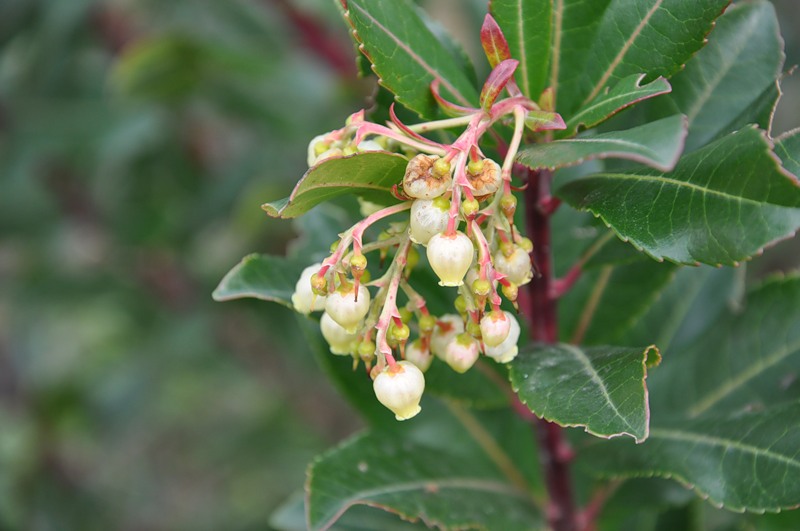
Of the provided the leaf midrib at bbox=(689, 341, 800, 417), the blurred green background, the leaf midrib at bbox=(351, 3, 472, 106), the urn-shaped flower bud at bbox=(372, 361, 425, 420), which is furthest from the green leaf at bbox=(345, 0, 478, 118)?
the blurred green background

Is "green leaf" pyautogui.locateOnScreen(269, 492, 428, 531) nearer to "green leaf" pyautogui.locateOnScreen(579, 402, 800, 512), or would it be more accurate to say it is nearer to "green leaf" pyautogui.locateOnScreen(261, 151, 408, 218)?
"green leaf" pyautogui.locateOnScreen(579, 402, 800, 512)

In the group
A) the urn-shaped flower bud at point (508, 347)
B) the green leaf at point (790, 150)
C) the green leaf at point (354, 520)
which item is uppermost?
the green leaf at point (790, 150)

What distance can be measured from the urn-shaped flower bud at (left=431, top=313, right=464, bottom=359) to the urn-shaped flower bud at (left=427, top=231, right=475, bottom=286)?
6.8 inches

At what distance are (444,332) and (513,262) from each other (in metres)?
0.15

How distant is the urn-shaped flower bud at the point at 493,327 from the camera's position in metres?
0.90

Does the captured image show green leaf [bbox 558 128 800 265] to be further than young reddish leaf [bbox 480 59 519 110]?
No

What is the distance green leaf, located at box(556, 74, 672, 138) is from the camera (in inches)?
33.2

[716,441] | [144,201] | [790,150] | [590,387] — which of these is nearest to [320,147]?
[590,387]

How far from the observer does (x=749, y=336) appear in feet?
4.32

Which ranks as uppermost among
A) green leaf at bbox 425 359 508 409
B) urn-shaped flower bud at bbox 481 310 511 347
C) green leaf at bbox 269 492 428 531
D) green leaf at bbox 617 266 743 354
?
urn-shaped flower bud at bbox 481 310 511 347

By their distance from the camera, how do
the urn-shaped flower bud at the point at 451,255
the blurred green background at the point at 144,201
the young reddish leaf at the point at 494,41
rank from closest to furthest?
the urn-shaped flower bud at the point at 451,255, the young reddish leaf at the point at 494,41, the blurred green background at the point at 144,201

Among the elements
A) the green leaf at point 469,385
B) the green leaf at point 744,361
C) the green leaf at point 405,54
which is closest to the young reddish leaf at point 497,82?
the green leaf at point 405,54

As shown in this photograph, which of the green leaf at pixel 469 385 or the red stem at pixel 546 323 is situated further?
the green leaf at pixel 469 385

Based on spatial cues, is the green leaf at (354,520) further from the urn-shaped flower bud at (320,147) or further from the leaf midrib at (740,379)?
the urn-shaped flower bud at (320,147)
